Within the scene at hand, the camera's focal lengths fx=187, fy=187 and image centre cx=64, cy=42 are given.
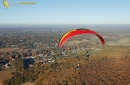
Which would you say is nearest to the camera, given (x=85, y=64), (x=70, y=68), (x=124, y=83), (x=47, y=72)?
(x=124, y=83)

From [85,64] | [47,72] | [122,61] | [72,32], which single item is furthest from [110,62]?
[72,32]

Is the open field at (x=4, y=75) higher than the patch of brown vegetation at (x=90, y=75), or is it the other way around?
the patch of brown vegetation at (x=90, y=75)

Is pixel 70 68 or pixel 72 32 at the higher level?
pixel 72 32

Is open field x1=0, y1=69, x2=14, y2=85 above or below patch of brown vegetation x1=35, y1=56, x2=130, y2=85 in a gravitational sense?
below

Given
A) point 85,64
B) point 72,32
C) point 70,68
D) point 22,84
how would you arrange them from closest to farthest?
point 72,32 → point 22,84 → point 70,68 → point 85,64

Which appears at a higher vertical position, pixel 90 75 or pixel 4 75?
pixel 90 75

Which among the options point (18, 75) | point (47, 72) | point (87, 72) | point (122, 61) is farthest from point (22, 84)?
point (122, 61)

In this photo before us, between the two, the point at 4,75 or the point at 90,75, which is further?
the point at 4,75

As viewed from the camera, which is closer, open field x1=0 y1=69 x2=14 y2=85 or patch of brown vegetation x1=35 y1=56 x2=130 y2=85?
patch of brown vegetation x1=35 y1=56 x2=130 y2=85

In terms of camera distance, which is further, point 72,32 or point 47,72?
point 47,72

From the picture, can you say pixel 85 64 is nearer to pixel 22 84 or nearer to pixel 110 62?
pixel 110 62

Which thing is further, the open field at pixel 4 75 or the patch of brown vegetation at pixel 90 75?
the open field at pixel 4 75
